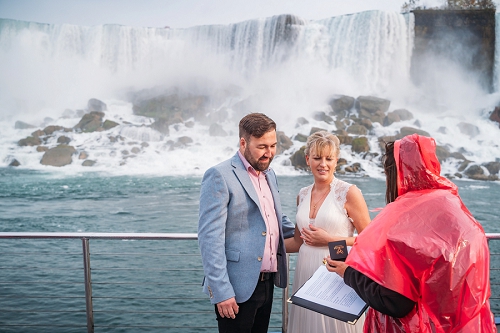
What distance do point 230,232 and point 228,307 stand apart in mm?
280

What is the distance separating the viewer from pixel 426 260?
1084 millimetres

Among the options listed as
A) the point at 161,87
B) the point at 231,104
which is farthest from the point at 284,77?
the point at 161,87

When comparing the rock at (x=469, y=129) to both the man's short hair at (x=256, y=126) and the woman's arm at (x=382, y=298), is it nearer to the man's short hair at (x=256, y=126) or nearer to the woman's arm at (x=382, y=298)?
the man's short hair at (x=256, y=126)

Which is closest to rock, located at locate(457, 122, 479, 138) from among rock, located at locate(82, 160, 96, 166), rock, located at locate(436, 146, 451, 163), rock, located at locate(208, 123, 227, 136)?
rock, located at locate(436, 146, 451, 163)

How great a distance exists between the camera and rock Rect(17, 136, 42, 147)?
2675 centimetres

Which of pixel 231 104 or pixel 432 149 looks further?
pixel 231 104

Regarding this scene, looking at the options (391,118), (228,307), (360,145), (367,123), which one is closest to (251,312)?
(228,307)

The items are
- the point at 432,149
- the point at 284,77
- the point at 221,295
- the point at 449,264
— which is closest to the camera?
the point at 449,264

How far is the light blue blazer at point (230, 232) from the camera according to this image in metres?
1.57

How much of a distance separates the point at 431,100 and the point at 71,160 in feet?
82.2

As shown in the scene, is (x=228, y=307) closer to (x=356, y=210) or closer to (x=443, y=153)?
(x=356, y=210)

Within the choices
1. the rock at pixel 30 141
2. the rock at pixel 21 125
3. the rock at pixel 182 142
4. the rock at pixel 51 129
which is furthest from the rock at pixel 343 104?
the rock at pixel 21 125

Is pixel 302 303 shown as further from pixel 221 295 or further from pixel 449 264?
pixel 449 264

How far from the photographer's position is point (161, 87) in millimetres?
33125
